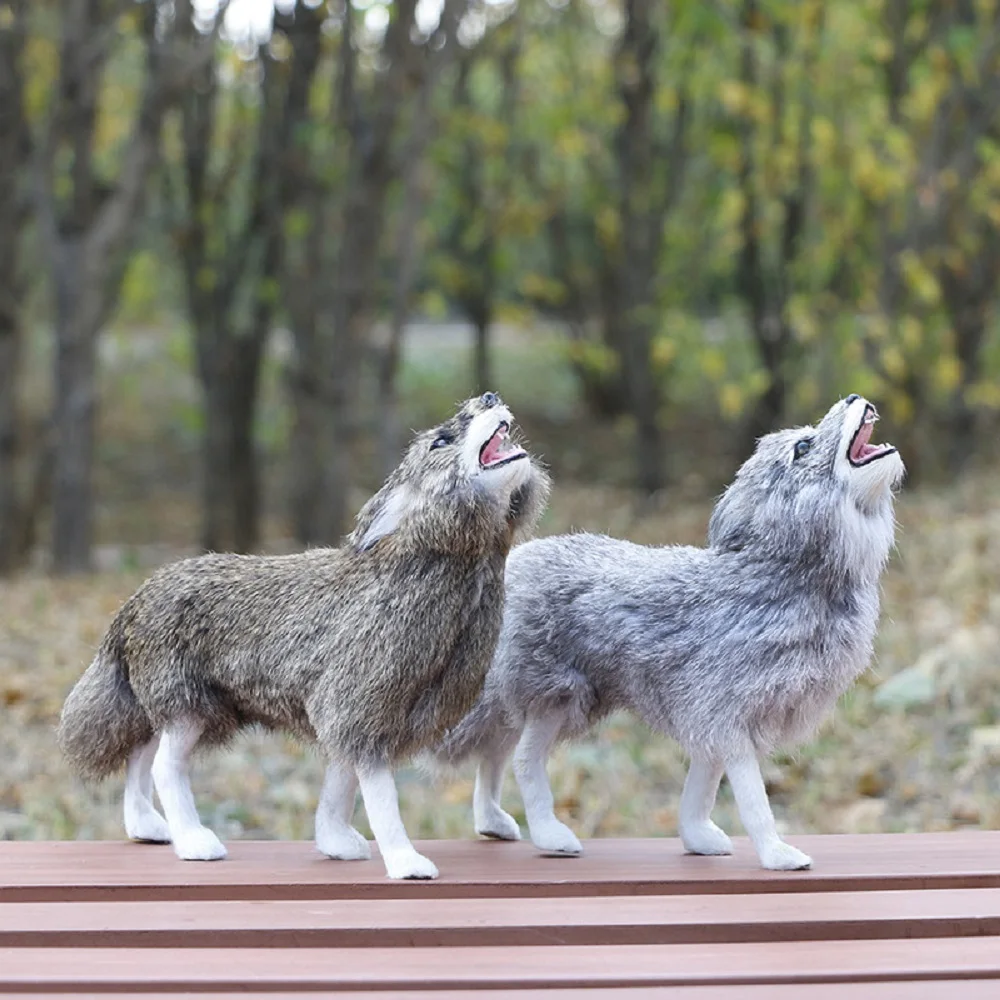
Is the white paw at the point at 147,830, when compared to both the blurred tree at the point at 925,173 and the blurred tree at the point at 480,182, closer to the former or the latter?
the blurred tree at the point at 925,173

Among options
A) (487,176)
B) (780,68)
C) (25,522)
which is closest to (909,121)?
(780,68)

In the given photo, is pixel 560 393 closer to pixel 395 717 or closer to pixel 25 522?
pixel 25 522

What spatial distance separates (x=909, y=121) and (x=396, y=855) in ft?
29.4

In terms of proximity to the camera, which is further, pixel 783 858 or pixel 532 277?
pixel 532 277


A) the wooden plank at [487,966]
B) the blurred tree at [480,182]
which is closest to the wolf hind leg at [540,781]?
the wooden plank at [487,966]

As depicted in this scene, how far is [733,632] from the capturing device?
282 centimetres

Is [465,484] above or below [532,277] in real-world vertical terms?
below

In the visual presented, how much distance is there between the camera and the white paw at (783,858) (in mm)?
2820

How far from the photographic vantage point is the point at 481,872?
2.80 meters

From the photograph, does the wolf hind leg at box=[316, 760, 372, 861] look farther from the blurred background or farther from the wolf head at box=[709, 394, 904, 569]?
the blurred background

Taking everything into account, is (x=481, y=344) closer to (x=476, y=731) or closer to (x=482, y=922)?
(x=476, y=731)

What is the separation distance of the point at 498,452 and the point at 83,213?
660 centimetres

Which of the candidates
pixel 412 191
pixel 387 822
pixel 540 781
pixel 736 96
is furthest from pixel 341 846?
pixel 736 96

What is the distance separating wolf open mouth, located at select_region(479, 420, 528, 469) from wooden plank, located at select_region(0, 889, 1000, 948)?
701 millimetres
